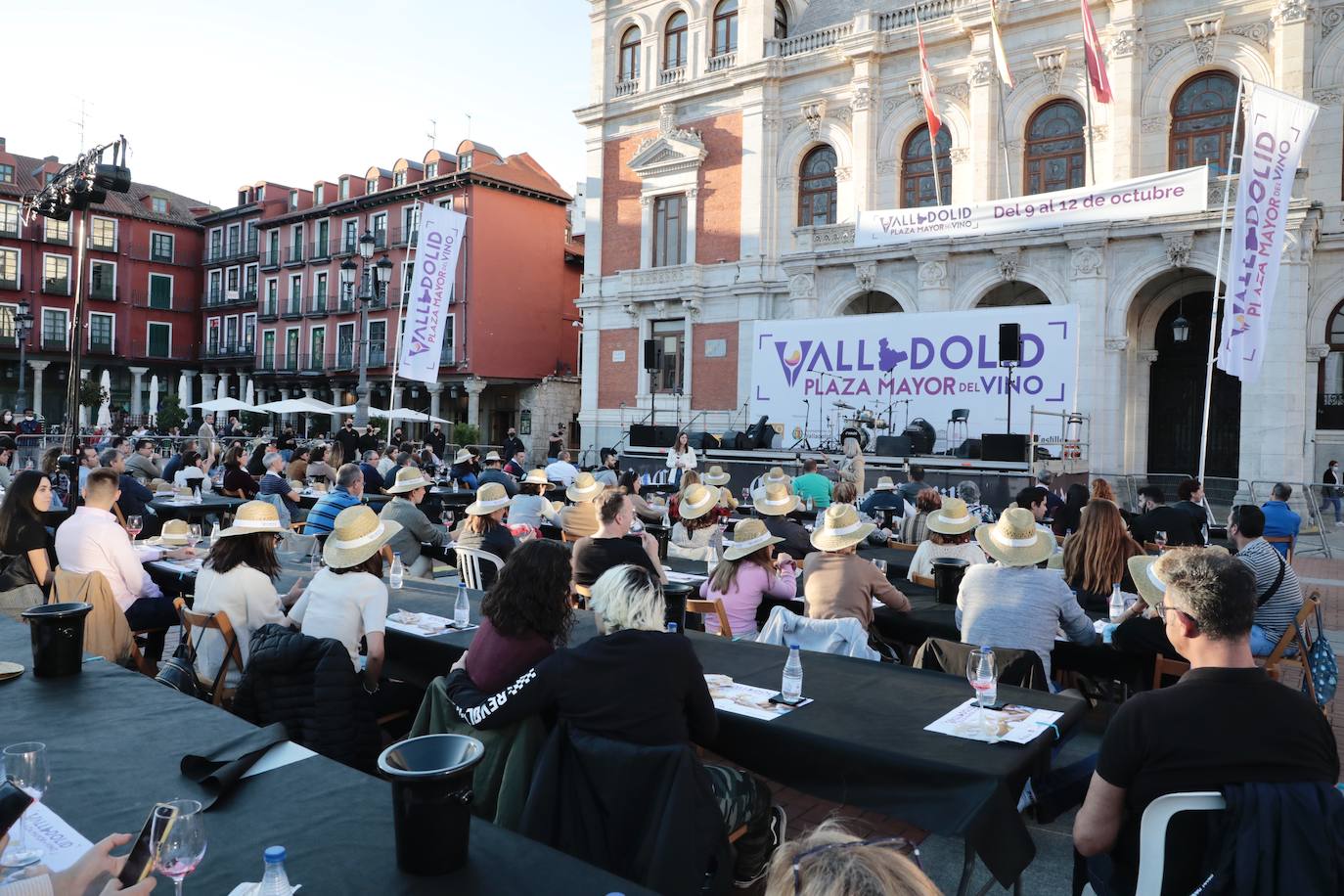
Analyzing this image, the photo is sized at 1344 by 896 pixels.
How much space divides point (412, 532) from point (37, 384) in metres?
47.0

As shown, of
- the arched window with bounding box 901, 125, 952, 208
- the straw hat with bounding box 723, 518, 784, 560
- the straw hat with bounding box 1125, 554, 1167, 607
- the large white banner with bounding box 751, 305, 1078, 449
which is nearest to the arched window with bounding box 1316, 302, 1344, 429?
the large white banner with bounding box 751, 305, 1078, 449

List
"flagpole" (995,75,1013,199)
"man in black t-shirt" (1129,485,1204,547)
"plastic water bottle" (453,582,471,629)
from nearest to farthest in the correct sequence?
"plastic water bottle" (453,582,471,629) → "man in black t-shirt" (1129,485,1204,547) → "flagpole" (995,75,1013,199)

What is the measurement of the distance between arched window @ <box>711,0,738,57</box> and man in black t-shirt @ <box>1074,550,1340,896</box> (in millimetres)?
28156

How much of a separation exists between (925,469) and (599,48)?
19.9m

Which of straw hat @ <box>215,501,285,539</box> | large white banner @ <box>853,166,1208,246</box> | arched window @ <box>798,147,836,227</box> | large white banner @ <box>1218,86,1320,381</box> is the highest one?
arched window @ <box>798,147,836,227</box>

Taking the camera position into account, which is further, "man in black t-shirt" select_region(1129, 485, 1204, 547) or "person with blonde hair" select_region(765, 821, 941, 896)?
"man in black t-shirt" select_region(1129, 485, 1204, 547)

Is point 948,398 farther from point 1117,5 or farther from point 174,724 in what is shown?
point 174,724

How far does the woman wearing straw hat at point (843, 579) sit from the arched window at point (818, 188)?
72.1 feet

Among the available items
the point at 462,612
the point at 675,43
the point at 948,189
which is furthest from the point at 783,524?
the point at 675,43

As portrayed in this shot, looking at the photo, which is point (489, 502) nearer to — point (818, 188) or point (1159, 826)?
point (1159, 826)

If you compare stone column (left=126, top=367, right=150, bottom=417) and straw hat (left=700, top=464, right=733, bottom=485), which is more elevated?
stone column (left=126, top=367, right=150, bottom=417)

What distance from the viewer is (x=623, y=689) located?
10.3 feet

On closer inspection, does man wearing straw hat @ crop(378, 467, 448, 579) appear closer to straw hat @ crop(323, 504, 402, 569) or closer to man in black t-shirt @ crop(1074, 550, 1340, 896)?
straw hat @ crop(323, 504, 402, 569)

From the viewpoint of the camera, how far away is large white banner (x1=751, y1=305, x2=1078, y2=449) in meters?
19.7
